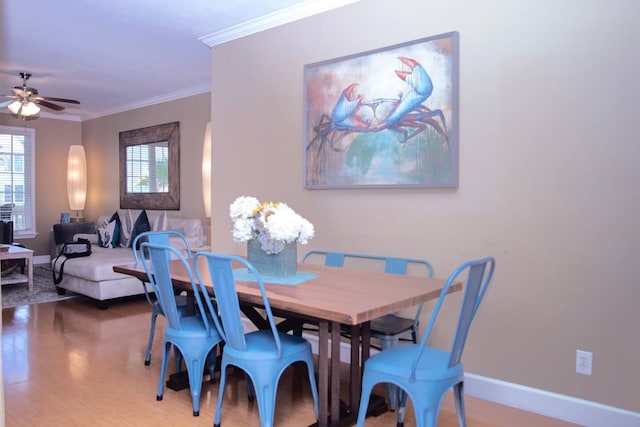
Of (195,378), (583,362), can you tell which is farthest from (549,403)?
(195,378)

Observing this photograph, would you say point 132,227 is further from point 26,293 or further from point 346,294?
point 346,294

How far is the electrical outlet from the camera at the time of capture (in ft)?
8.09

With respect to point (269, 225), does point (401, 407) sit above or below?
below

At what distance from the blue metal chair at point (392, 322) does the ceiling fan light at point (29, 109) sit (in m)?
3.85

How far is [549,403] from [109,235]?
548 centimetres

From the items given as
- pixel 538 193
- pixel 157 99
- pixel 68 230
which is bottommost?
pixel 68 230

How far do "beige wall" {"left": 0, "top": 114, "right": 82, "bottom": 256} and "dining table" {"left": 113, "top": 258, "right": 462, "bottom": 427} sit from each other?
20.9 ft

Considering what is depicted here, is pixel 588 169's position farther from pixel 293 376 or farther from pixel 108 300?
pixel 108 300

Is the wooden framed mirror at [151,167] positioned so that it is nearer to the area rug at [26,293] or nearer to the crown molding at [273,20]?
the area rug at [26,293]

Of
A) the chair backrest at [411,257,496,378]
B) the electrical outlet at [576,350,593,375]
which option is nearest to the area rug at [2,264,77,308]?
the chair backrest at [411,257,496,378]

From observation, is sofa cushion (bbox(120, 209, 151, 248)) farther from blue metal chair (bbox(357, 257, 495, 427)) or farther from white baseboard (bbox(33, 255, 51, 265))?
blue metal chair (bbox(357, 257, 495, 427))

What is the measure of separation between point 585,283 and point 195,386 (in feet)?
6.75

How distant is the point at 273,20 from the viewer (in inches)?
147

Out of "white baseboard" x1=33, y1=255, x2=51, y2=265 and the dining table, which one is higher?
the dining table
